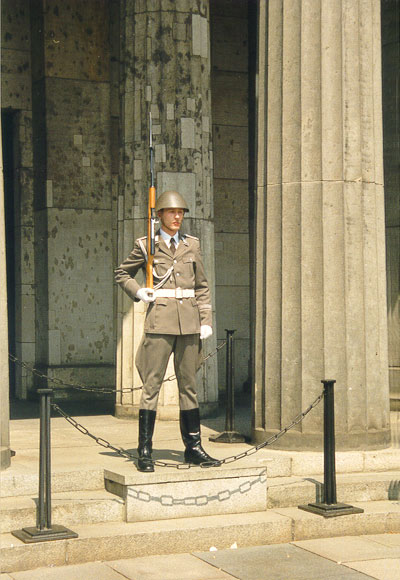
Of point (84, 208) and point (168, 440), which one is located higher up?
point (84, 208)

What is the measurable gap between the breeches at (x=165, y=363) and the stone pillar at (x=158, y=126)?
410 centimetres

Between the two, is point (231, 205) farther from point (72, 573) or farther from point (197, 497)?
point (72, 573)

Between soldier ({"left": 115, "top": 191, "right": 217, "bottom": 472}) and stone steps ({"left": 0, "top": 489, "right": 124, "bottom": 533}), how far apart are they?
447 millimetres

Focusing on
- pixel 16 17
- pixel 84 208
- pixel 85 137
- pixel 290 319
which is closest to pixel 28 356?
pixel 84 208

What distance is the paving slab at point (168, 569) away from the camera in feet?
24.9

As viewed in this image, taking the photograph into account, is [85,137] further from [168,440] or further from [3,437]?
[3,437]

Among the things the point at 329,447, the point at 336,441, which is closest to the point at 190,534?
the point at 329,447

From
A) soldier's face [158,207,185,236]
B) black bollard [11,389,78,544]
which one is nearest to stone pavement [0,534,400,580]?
black bollard [11,389,78,544]

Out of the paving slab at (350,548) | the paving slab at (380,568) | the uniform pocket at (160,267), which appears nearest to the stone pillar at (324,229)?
the paving slab at (350,548)

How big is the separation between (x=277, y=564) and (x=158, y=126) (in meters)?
6.80

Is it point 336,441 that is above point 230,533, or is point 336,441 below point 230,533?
above

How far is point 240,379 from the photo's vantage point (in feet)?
55.4

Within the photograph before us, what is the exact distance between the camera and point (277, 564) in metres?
7.99

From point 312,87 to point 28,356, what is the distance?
7538mm
